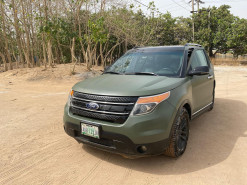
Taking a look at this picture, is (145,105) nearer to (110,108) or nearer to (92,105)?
(110,108)

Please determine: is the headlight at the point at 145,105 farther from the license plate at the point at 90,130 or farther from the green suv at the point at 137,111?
the license plate at the point at 90,130

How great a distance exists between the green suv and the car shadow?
0.20 meters

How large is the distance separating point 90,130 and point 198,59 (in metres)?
2.72

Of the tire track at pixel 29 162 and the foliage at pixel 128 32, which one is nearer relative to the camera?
the tire track at pixel 29 162

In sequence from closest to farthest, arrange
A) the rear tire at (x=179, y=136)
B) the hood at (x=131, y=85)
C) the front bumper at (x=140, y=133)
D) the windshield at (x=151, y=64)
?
1. the front bumper at (x=140, y=133)
2. the hood at (x=131, y=85)
3. the rear tire at (x=179, y=136)
4. the windshield at (x=151, y=64)

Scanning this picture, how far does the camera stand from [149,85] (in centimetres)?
276

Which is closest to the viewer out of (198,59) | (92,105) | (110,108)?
(110,108)

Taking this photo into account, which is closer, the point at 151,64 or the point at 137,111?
the point at 137,111

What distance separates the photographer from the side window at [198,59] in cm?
379

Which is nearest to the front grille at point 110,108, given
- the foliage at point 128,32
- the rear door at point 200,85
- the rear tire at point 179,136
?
the rear tire at point 179,136

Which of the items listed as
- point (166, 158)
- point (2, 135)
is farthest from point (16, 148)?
point (166, 158)

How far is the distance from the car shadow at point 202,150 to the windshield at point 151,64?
1295mm

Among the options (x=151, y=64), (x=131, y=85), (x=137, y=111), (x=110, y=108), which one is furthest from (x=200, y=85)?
(x=110, y=108)

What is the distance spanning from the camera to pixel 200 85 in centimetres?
382
